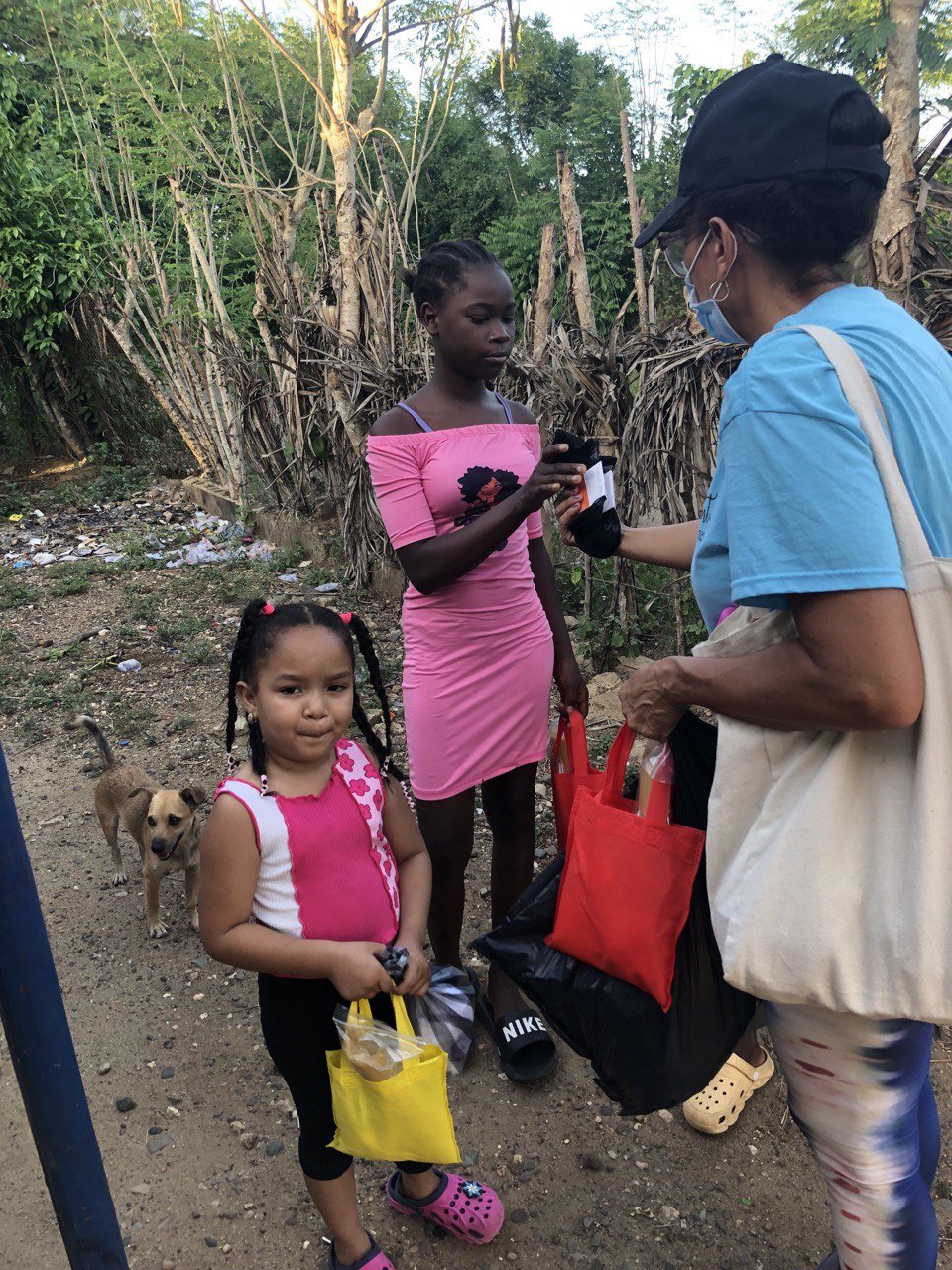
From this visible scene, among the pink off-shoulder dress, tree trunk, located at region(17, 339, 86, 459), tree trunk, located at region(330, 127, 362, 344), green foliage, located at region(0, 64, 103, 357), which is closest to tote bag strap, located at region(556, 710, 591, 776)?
the pink off-shoulder dress

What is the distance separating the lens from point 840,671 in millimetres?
1112

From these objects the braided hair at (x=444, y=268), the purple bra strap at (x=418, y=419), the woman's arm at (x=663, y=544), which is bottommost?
the woman's arm at (x=663, y=544)

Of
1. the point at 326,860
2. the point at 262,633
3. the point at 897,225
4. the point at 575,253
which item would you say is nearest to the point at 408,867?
the point at 326,860

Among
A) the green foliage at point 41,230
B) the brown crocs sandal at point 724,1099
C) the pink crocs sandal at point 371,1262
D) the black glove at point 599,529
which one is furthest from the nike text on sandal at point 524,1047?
the green foliage at point 41,230

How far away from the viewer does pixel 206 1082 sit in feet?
8.48

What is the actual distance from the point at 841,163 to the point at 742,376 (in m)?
0.33

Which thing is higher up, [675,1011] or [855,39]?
[855,39]

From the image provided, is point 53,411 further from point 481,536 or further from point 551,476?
point 551,476

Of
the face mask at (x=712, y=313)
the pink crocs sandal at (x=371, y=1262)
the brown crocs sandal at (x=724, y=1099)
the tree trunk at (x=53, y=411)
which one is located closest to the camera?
the face mask at (x=712, y=313)

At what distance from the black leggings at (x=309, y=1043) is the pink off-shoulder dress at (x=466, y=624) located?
0.76 metres

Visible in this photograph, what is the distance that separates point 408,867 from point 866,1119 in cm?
91

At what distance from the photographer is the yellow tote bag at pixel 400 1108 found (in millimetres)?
1496

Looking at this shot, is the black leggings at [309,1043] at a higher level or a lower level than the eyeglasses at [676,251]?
lower

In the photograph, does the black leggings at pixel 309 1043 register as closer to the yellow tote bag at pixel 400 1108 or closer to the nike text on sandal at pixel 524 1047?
the yellow tote bag at pixel 400 1108
